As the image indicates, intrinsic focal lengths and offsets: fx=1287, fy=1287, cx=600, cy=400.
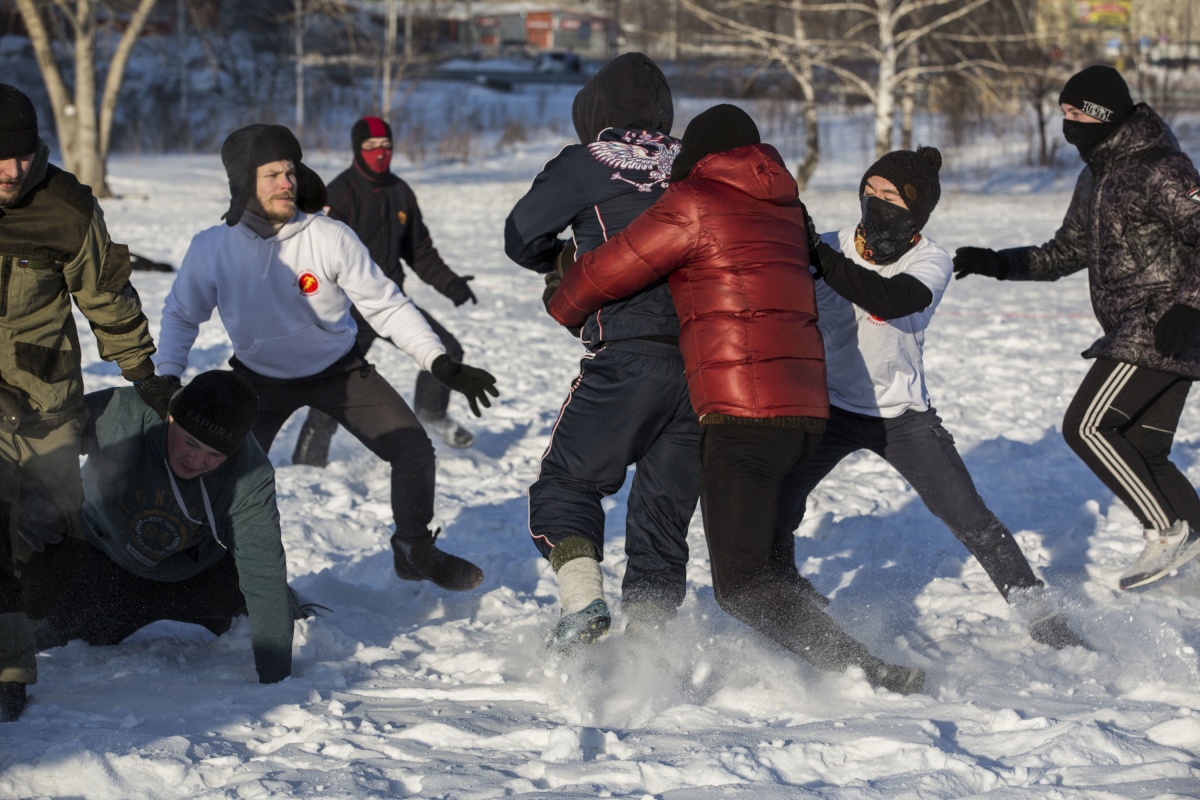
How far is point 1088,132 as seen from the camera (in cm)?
436

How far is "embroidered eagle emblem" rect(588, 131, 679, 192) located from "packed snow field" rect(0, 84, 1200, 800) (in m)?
1.29

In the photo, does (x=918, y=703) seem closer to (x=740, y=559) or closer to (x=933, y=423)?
(x=740, y=559)

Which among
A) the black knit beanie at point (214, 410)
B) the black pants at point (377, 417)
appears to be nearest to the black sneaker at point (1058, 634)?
the black pants at point (377, 417)

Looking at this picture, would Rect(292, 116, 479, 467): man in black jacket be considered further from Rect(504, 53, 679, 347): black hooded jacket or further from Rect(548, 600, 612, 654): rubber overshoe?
Rect(548, 600, 612, 654): rubber overshoe

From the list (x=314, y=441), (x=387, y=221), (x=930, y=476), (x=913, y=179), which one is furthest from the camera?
(x=387, y=221)

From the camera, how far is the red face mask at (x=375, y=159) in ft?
21.0

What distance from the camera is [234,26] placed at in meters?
42.1

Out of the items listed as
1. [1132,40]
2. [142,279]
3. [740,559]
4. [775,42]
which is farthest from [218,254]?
[1132,40]

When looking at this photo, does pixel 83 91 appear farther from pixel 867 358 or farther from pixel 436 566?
pixel 867 358

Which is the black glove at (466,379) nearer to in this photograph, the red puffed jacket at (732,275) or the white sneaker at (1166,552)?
the red puffed jacket at (732,275)

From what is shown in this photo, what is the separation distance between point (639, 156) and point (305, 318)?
1.50m

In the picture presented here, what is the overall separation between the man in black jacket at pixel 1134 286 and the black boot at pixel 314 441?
10.2ft

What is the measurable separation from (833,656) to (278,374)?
2.20 m

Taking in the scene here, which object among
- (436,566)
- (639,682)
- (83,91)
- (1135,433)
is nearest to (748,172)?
(639,682)
